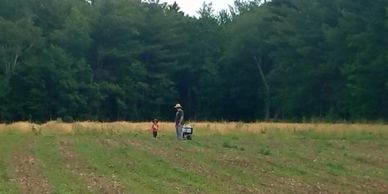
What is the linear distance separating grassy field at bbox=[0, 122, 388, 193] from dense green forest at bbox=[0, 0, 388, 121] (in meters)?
29.0

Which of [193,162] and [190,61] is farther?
[190,61]

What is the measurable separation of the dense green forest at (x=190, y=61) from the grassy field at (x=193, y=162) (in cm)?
2900

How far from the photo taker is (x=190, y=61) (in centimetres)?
8419

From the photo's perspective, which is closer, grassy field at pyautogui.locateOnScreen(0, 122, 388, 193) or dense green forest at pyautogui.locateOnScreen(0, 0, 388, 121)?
grassy field at pyautogui.locateOnScreen(0, 122, 388, 193)

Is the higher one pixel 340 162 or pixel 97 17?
pixel 97 17

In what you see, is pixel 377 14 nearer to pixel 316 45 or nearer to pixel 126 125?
pixel 316 45

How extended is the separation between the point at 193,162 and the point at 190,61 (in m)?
62.3

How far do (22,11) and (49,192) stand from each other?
62.6 metres

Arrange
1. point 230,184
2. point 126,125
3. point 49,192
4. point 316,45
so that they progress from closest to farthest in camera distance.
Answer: point 49,192 < point 230,184 < point 126,125 < point 316,45

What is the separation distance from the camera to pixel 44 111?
72875 mm

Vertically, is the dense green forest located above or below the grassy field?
above

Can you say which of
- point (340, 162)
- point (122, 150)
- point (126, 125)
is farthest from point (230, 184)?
point (126, 125)

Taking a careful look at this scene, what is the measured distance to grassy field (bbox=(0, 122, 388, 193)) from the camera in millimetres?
16875

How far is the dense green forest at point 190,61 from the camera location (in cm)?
6581
